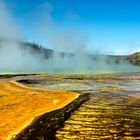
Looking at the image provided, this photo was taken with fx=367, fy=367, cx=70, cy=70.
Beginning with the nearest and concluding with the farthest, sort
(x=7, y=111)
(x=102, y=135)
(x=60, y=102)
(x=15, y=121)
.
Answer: (x=102, y=135) → (x=15, y=121) → (x=7, y=111) → (x=60, y=102)

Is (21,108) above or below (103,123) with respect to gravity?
above

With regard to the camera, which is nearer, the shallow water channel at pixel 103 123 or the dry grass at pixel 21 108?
the shallow water channel at pixel 103 123

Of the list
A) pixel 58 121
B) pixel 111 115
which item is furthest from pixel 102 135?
pixel 111 115

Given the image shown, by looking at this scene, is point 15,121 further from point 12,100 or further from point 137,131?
point 12,100

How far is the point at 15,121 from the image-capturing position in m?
24.1

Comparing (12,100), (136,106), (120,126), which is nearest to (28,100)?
(12,100)

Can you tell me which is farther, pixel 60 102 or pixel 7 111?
pixel 60 102

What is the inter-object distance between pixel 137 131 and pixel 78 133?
3.39 m

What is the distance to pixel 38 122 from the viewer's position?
75.6 ft

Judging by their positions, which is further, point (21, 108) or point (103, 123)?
point (21, 108)

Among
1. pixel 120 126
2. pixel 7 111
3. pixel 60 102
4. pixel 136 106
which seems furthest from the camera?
pixel 60 102

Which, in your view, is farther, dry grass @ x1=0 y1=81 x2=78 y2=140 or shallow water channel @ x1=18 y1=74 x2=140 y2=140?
dry grass @ x1=0 y1=81 x2=78 y2=140

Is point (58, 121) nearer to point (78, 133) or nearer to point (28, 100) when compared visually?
point (78, 133)

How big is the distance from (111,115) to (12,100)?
12051mm
